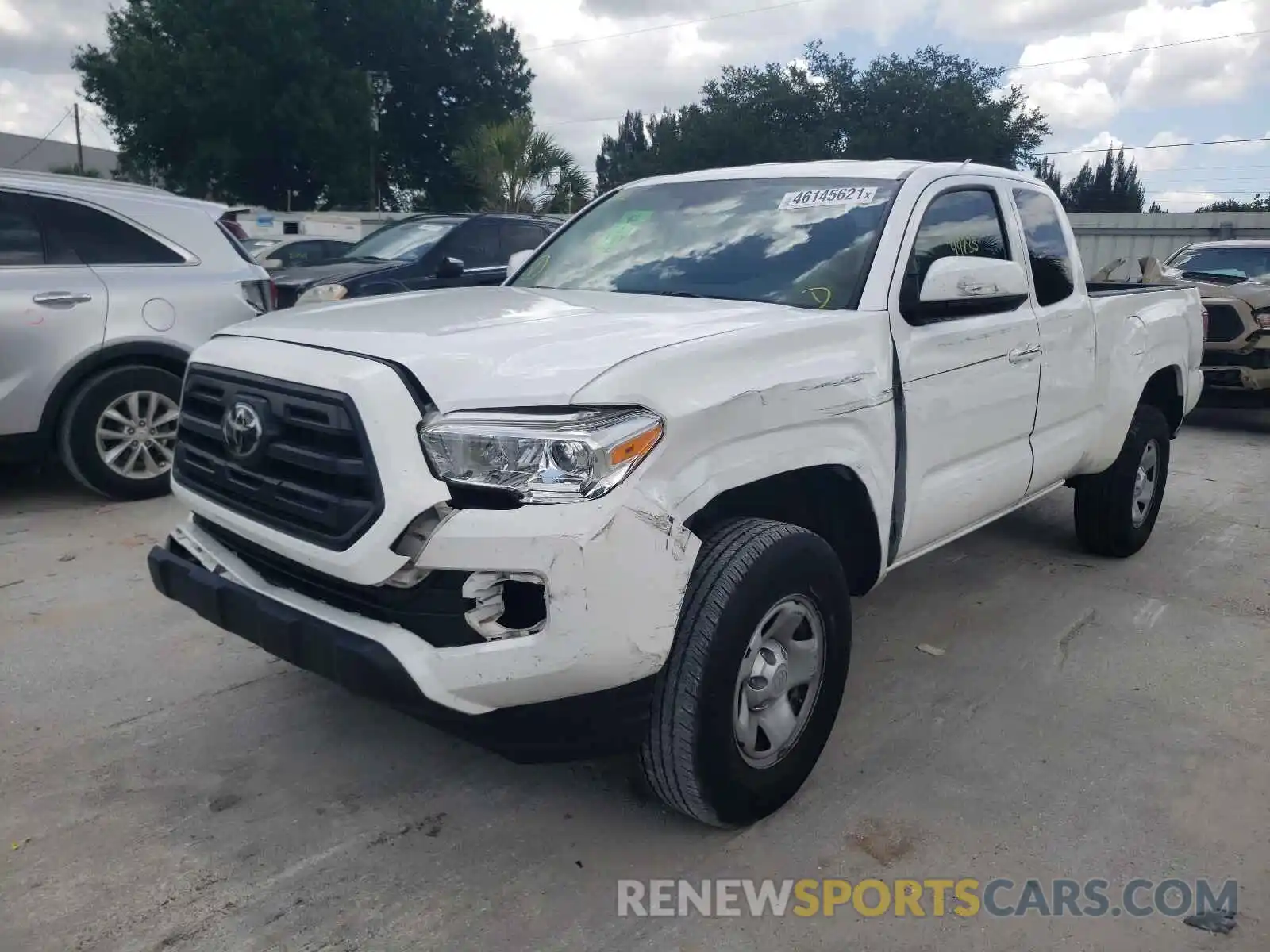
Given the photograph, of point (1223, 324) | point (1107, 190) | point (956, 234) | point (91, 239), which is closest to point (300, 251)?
point (91, 239)

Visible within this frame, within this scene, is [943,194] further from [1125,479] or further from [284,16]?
[284,16]

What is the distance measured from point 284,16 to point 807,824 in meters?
36.1

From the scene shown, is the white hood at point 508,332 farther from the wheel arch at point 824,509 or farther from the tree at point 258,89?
the tree at point 258,89

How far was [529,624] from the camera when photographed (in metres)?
2.34

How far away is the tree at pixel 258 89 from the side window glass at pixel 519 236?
89.0ft

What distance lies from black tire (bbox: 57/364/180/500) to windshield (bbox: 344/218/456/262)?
3571mm

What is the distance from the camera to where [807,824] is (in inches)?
113

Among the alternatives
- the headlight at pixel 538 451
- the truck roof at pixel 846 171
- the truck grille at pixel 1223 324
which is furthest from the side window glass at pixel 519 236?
the headlight at pixel 538 451

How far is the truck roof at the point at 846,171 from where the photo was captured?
3.69 m

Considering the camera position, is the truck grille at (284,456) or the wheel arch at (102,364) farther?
the wheel arch at (102,364)

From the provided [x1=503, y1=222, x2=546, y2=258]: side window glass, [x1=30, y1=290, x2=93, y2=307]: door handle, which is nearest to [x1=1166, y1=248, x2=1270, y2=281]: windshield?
[x1=503, y1=222, x2=546, y2=258]: side window glass

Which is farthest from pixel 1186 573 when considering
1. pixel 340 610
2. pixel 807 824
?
pixel 340 610

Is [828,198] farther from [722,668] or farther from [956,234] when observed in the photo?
[722,668]

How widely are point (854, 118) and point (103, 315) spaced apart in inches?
1854
